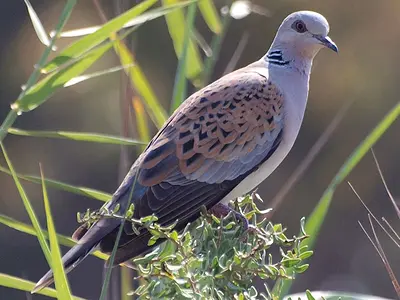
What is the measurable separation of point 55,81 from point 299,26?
125cm

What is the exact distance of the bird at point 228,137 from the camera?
3182mm

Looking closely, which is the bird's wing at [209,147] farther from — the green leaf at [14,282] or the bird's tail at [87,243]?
the green leaf at [14,282]

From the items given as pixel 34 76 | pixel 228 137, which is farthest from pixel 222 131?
pixel 34 76

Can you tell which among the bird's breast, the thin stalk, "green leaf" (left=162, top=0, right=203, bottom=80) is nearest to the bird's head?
the bird's breast

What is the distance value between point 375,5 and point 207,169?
5.91m

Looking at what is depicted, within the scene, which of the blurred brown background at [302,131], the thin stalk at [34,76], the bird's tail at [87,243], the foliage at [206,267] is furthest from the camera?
the blurred brown background at [302,131]

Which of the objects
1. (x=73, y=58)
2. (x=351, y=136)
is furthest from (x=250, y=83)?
(x=351, y=136)

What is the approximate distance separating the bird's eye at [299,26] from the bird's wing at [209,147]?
23 centimetres

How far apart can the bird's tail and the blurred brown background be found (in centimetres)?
549

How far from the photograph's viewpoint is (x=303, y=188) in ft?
29.7

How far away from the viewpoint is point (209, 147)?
3.43 m

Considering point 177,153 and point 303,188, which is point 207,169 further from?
point 303,188

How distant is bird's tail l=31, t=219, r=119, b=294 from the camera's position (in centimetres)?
272

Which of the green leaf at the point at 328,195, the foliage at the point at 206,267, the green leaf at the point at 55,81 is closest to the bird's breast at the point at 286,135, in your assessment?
the green leaf at the point at 328,195
